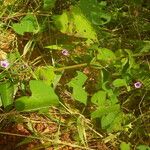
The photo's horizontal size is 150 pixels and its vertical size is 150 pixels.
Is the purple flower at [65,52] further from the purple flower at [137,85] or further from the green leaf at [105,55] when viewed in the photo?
the purple flower at [137,85]

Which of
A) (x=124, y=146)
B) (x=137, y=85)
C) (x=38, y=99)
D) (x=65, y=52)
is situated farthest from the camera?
(x=65, y=52)

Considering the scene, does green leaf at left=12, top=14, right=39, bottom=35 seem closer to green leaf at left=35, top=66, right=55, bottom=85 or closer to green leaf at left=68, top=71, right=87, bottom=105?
→ green leaf at left=35, top=66, right=55, bottom=85

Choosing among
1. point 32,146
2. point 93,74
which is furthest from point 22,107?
point 93,74

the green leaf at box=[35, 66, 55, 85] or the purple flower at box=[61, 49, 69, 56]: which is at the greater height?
the purple flower at box=[61, 49, 69, 56]

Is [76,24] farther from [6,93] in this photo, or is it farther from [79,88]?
[6,93]

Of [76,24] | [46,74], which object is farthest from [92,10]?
[46,74]

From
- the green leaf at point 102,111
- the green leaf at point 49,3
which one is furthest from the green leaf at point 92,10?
the green leaf at point 102,111

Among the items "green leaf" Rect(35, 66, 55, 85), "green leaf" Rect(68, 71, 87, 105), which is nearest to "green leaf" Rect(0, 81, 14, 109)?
"green leaf" Rect(35, 66, 55, 85)
